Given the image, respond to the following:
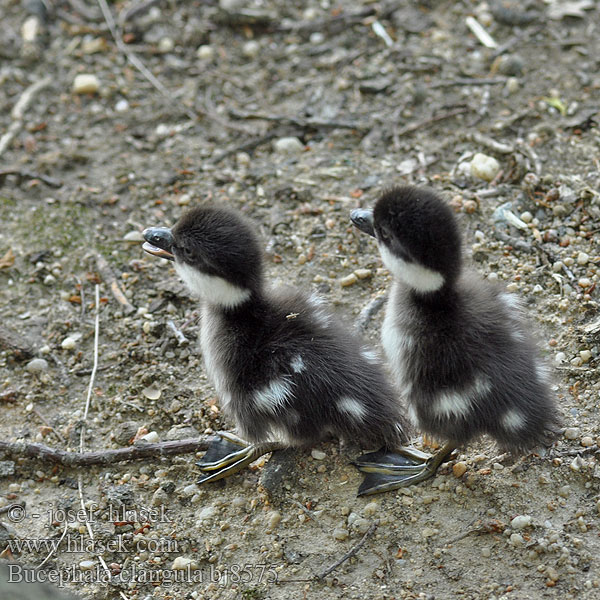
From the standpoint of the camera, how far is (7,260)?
473 centimetres

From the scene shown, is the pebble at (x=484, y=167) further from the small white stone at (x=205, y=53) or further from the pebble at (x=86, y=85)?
the pebble at (x=86, y=85)

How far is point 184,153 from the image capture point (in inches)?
211

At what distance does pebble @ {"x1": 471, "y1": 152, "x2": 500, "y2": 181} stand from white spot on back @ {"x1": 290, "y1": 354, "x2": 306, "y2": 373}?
6.42ft

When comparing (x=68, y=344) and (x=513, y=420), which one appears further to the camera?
(x=68, y=344)

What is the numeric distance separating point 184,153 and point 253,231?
2.04 m

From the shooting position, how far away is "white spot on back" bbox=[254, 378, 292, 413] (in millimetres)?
3340

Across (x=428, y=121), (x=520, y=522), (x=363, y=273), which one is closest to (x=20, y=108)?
(x=428, y=121)

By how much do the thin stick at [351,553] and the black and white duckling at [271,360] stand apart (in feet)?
1.14

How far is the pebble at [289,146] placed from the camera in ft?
17.1

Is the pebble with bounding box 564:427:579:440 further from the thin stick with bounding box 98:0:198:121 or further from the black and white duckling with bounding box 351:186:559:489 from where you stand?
the thin stick with bounding box 98:0:198:121

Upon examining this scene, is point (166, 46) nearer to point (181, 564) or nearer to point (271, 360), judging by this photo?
point (271, 360)

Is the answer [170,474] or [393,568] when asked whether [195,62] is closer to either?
[170,474]

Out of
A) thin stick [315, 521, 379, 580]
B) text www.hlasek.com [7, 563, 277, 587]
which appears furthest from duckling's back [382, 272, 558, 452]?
text www.hlasek.com [7, 563, 277, 587]

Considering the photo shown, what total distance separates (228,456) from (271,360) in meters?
0.52
